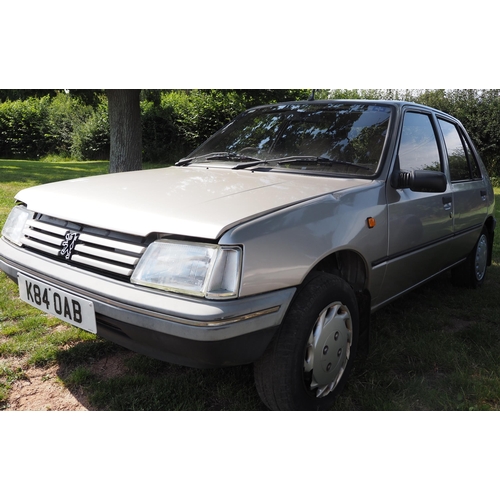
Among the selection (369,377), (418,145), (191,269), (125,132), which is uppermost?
(125,132)

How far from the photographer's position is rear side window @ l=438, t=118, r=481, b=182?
3912mm

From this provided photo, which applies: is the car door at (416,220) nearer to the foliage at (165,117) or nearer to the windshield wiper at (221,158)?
the windshield wiper at (221,158)

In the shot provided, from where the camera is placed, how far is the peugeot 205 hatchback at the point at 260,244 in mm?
1943

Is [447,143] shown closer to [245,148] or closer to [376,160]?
[376,160]

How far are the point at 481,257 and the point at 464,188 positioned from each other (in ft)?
3.44

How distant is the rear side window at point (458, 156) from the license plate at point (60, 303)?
2.96 metres

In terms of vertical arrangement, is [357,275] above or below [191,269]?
below

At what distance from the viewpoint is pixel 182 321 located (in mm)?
1869

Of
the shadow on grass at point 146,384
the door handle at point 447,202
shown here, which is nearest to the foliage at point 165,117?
the door handle at point 447,202

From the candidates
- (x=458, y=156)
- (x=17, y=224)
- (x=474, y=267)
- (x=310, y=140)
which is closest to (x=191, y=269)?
(x=17, y=224)

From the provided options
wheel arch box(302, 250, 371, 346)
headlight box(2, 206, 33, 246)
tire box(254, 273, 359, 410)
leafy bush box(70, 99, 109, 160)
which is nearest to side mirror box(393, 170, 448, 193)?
wheel arch box(302, 250, 371, 346)

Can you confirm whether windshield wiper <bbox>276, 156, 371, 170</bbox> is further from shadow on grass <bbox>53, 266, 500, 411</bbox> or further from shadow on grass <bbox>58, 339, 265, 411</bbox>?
shadow on grass <bbox>58, 339, 265, 411</bbox>

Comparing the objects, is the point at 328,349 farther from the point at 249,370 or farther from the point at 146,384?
the point at 146,384

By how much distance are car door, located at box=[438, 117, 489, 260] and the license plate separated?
282 centimetres
